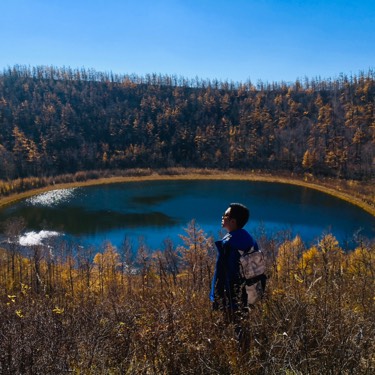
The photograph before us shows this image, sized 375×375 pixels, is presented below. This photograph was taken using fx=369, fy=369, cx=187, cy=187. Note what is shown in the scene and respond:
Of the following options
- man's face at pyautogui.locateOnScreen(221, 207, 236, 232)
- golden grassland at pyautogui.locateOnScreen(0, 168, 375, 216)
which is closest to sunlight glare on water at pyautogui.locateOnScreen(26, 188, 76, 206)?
golden grassland at pyautogui.locateOnScreen(0, 168, 375, 216)

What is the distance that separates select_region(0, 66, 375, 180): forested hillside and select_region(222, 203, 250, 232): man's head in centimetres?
6543

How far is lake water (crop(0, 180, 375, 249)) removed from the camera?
116 ft

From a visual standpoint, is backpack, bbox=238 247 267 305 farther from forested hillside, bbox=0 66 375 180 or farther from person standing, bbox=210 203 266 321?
forested hillside, bbox=0 66 375 180

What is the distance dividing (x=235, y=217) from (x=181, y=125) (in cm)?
9088

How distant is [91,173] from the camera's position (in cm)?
7088

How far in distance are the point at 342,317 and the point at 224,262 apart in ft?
3.47

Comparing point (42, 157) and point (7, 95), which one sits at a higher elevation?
point (7, 95)

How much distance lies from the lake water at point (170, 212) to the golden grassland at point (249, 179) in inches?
73.5

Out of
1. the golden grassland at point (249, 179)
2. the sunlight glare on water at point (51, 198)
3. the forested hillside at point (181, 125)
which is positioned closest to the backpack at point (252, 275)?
the golden grassland at point (249, 179)

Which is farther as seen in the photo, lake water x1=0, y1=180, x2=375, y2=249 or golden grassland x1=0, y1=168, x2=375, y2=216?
golden grassland x1=0, y1=168, x2=375, y2=216

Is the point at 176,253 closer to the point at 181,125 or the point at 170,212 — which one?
the point at 170,212

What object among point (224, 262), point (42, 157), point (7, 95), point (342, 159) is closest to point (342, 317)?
point (224, 262)

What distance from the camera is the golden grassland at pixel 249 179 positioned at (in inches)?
2021

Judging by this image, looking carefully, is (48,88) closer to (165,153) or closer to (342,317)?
(165,153)
